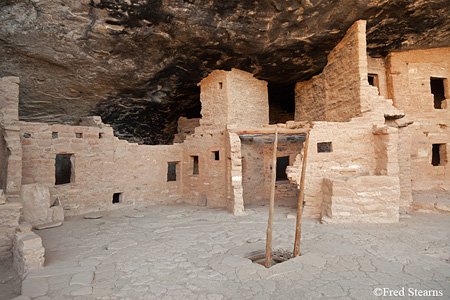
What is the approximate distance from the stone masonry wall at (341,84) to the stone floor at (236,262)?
12.1ft

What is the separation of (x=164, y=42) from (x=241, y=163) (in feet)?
13.8

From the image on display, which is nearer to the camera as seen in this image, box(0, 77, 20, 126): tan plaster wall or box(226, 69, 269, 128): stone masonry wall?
box(0, 77, 20, 126): tan plaster wall

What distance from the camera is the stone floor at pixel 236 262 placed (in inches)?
133

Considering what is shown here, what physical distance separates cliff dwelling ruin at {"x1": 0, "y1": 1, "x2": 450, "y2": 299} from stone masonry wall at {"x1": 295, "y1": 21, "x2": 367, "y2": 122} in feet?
0.15

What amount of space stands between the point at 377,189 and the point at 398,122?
10.5 ft

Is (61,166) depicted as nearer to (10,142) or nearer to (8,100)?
(8,100)

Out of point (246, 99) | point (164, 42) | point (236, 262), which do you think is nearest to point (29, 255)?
point (236, 262)

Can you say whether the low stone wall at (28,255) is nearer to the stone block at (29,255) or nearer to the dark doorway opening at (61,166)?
the stone block at (29,255)

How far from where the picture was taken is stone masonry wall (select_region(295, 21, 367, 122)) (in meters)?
7.89

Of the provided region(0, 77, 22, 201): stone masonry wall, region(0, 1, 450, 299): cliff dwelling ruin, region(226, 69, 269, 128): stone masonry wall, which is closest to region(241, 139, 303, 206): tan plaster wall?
region(0, 1, 450, 299): cliff dwelling ruin

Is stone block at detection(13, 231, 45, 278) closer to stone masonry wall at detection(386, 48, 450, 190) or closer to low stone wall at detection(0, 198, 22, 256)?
low stone wall at detection(0, 198, 22, 256)

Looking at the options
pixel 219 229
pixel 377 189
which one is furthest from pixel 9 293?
pixel 377 189

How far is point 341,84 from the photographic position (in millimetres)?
8773

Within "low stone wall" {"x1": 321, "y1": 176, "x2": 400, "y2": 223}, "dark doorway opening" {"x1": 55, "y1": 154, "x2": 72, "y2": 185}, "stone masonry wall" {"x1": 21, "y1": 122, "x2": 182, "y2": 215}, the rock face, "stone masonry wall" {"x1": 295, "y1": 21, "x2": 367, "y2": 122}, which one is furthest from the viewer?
"dark doorway opening" {"x1": 55, "y1": 154, "x2": 72, "y2": 185}
